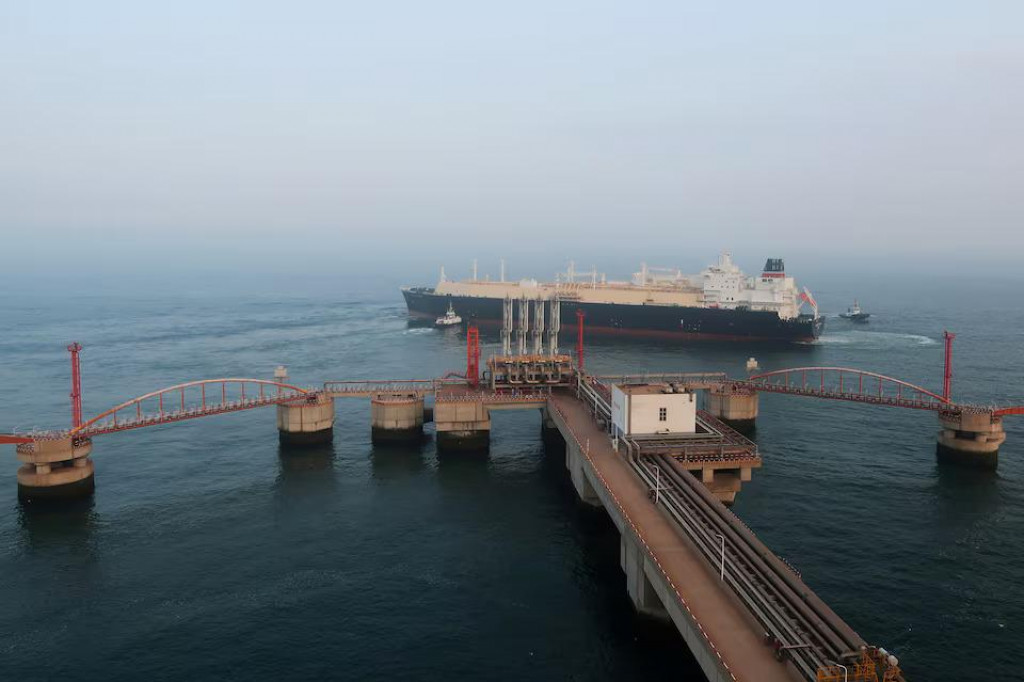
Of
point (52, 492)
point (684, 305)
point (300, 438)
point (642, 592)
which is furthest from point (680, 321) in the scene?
point (52, 492)

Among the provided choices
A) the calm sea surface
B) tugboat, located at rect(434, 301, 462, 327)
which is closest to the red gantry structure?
the calm sea surface

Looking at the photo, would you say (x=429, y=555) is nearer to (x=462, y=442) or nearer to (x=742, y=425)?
(x=462, y=442)

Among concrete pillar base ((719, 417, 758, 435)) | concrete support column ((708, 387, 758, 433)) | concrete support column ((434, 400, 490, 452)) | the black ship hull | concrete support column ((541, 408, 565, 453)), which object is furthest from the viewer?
the black ship hull

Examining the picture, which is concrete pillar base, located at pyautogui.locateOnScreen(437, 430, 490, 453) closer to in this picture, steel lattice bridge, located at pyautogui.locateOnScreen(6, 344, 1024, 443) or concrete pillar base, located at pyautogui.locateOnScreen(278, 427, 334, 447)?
steel lattice bridge, located at pyautogui.locateOnScreen(6, 344, 1024, 443)

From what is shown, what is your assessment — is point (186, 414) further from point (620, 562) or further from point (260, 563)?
point (620, 562)

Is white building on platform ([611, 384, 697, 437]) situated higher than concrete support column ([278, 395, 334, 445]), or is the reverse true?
white building on platform ([611, 384, 697, 437])

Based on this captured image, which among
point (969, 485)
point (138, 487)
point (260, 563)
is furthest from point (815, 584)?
point (138, 487)

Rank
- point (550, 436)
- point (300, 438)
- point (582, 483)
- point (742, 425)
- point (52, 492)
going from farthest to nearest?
point (742, 425), point (550, 436), point (300, 438), point (52, 492), point (582, 483)
